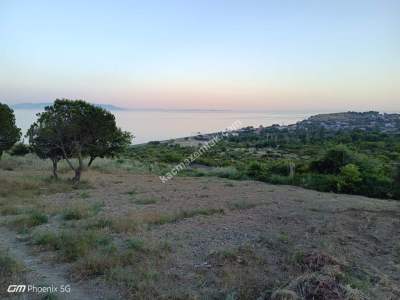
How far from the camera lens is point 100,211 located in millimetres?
10109

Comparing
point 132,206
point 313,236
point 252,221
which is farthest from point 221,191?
point 313,236

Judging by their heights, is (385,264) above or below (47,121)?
below

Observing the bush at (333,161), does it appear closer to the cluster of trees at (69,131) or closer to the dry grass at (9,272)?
the cluster of trees at (69,131)

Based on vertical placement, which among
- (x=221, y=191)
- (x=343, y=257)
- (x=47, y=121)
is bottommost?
(x=221, y=191)

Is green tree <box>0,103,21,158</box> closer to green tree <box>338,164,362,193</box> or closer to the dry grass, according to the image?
the dry grass

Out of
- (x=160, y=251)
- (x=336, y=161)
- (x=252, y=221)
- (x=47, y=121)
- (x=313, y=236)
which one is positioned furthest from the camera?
(x=336, y=161)

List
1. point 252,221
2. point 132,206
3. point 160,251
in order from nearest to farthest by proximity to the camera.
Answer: point 160,251 < point 252,221 < point 132,206

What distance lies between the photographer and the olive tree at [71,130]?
1683 centimetres

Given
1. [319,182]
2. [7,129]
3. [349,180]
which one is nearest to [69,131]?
[7,129]

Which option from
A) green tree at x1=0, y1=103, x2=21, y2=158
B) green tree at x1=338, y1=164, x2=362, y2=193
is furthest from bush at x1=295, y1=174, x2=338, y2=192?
green tree at x1=0, y1=103, x2=21, y2=158

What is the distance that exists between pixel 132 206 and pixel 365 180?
474 inches

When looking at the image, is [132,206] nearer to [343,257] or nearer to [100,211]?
[100,211]

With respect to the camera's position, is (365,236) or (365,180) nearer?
(365,236)
